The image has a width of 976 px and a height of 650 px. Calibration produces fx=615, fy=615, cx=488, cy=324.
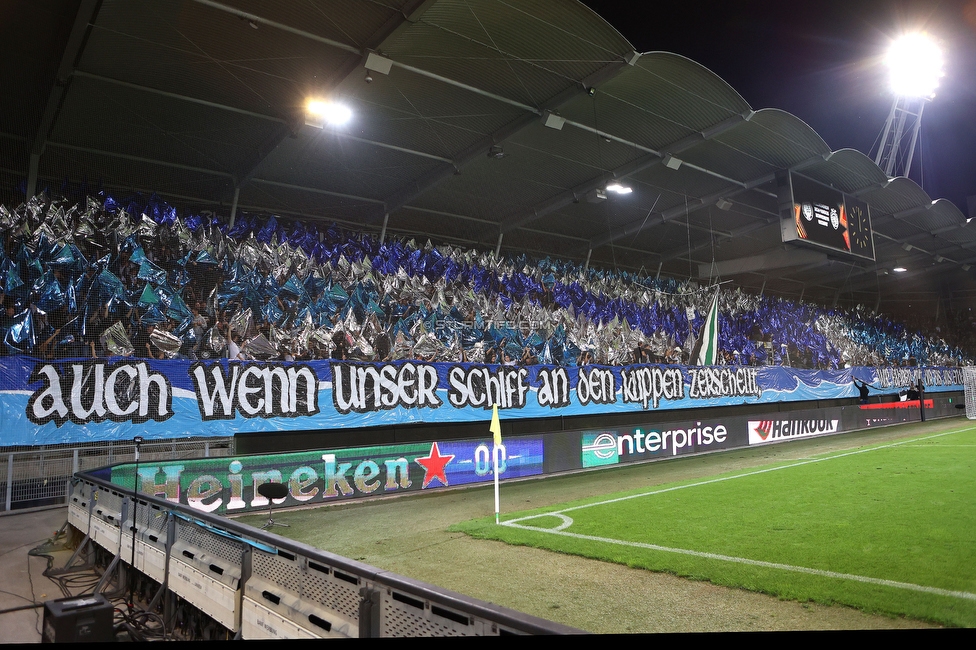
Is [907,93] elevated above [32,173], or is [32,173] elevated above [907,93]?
[907,93]

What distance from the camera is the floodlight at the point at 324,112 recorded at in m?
13.2

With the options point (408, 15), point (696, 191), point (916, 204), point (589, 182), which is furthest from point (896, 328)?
point (408, 15)

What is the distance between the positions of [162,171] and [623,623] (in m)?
15.9

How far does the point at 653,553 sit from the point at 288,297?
11559 mm

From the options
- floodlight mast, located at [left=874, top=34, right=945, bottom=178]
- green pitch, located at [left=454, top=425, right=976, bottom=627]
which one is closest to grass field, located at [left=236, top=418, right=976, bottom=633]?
green pitch, located at [left=454, top=425, right=976, bottom=627]

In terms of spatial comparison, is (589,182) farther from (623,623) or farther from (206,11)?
(623,623)

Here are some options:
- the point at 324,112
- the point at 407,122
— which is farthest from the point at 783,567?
the point at 407,122

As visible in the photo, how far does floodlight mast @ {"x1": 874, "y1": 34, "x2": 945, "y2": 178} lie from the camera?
101 feet

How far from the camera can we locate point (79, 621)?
366 centimetres

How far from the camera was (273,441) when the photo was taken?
1334cm

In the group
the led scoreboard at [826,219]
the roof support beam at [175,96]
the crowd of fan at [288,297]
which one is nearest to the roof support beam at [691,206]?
the led scoreboard at [826,219]

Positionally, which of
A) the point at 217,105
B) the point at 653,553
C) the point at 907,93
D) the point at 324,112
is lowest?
the point at 653,553

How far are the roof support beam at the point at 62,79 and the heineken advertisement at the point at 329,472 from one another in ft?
23.3

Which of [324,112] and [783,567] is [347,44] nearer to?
[324,112]
